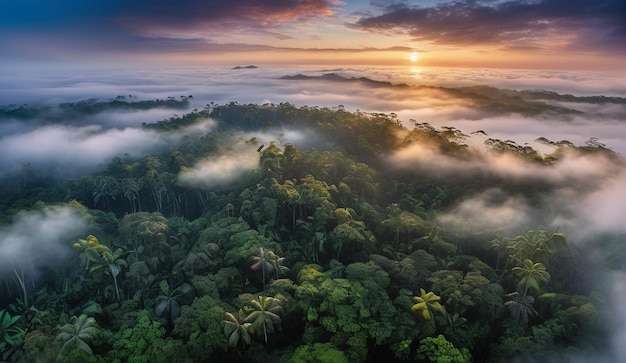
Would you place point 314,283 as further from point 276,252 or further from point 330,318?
point 276,252

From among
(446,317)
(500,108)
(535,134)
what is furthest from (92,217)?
(500,108)

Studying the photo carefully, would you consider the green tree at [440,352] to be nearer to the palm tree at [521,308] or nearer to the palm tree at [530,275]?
the palm tree at [521,308]

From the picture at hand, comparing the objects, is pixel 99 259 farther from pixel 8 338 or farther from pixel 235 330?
pixel 235 330

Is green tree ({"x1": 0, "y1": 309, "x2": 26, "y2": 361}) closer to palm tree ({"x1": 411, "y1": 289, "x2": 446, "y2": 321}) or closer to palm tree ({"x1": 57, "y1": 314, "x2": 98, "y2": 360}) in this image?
palm tree ({"x1": 57, "y1": 314, "x2": 98, "y2": 360})

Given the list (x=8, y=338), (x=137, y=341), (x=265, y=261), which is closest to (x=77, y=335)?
(x=137, y=341)

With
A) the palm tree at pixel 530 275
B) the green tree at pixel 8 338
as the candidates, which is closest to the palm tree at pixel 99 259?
the green tree at pixel 8 338

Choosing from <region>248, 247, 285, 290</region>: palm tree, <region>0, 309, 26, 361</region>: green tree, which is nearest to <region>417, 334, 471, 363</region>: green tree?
<region>248, 247, 285, 290</region>: palm tree
